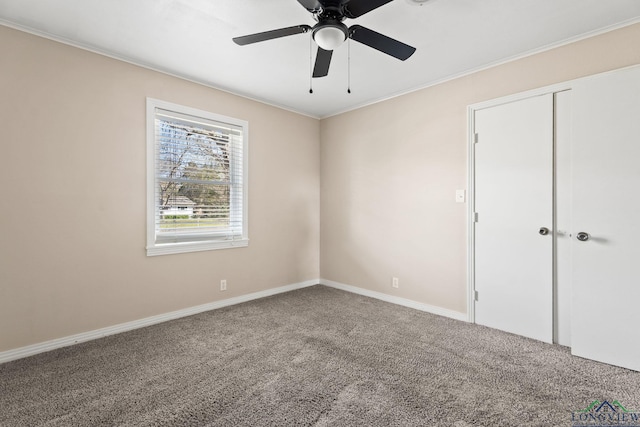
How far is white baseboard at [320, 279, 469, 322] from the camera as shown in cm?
328

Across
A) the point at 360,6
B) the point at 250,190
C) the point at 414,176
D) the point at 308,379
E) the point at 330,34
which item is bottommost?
the point at 308,379

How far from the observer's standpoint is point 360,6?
1.71 metres

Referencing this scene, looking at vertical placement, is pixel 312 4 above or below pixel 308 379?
above

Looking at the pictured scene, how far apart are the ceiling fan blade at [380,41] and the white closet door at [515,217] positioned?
148cm

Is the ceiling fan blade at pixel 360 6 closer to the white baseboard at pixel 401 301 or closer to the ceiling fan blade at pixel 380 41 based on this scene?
the ceiling fan blade at pixel 380 41

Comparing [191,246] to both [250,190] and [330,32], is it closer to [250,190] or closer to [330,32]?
[250,190]

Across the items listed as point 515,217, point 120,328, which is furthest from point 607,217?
point 120,328

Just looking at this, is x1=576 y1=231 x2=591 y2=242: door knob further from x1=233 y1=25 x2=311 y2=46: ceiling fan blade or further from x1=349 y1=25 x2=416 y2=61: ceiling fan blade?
x1=233 y1=25 x2=311 y2=46: ceiling fan blade

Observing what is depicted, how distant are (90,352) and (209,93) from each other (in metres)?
2.79

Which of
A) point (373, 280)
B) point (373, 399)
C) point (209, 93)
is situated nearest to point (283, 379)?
point (373, 399)

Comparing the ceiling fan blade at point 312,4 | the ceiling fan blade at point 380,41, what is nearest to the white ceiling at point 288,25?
the ceiling fan blade at point 380,41

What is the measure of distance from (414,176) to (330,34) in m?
2.23

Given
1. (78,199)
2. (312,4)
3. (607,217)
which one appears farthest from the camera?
(78,199)

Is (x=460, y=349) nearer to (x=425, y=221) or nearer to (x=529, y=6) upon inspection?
(x=425, y=221)
